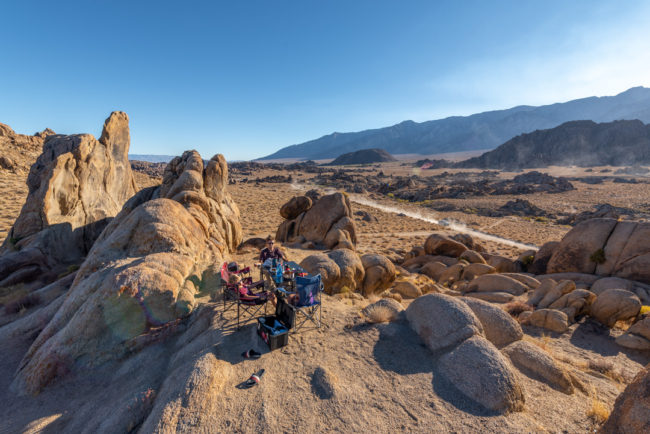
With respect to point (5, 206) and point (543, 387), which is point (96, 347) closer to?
point (543, 387)

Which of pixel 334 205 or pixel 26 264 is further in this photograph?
pixel 334 205

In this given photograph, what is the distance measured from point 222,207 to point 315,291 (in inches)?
465

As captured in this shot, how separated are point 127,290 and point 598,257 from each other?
20685mm

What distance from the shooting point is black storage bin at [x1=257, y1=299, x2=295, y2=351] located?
6863mm

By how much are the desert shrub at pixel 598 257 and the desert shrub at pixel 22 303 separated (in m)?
25.5

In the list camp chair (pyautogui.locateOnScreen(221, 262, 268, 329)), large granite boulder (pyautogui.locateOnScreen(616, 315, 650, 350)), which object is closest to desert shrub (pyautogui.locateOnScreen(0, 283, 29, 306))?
camp chair (pyautogui.locateOnScreen(221, 262, 268, 329))

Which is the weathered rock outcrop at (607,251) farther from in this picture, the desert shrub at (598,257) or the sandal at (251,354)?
the sandal at (251,354)

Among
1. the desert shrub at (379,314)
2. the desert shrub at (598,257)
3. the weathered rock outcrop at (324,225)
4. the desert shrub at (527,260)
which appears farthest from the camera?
the weathered rock outcrop at (324,225)

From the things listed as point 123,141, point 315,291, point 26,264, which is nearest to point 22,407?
point 315,291

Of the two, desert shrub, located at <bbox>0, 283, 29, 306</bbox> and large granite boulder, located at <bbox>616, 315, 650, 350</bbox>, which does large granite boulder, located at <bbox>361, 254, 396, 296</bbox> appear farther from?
desert shrub, located at <bbox>0, 283, 29, 306</bbox>

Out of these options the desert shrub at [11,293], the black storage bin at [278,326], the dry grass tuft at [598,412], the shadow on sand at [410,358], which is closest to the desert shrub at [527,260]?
the dry grass tuft at [598,412]

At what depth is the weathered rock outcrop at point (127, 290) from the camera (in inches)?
280

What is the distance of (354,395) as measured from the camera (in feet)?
18.6

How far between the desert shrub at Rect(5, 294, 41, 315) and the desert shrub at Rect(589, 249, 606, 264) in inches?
1005
